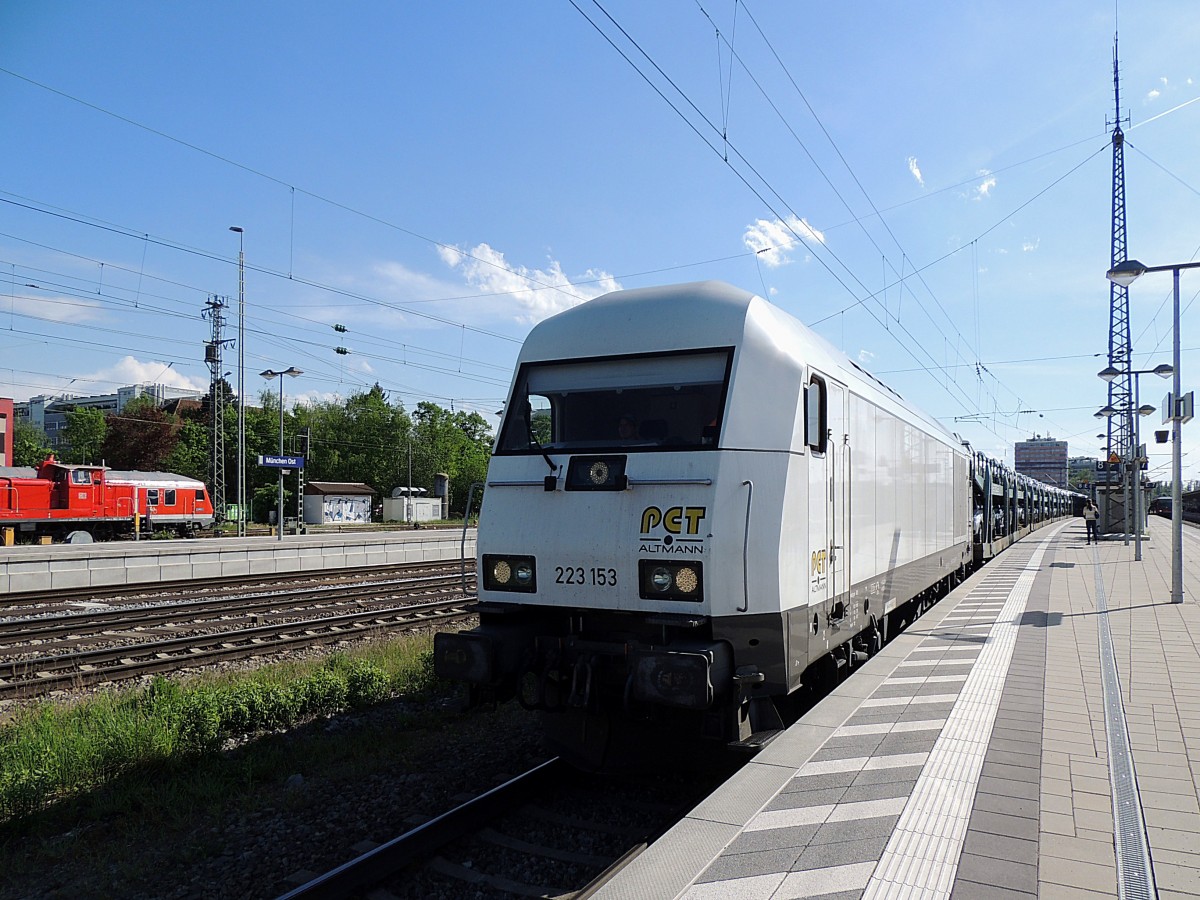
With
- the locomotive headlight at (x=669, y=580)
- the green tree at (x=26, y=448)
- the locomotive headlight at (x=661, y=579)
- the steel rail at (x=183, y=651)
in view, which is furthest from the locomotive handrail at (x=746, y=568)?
the green tree at (x=26, y=448)

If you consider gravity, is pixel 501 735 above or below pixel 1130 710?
below

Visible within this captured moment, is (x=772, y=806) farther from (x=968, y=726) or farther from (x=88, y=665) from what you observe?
(x=88, y=665)

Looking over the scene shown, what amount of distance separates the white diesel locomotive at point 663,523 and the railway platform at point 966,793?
25.4 inches

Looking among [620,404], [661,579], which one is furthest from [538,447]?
[661,579]

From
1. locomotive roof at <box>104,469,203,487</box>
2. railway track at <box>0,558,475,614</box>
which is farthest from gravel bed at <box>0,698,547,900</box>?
locomotive roof at <box>104,469,203,487</box>

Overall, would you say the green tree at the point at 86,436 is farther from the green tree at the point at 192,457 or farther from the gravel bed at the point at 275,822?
the gravel bed at the point at 275,822

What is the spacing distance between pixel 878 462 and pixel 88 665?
10.0m

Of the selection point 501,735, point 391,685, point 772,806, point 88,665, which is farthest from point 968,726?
point 88,665

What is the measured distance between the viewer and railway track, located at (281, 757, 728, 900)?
15.2ft

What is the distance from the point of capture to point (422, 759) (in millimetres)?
6875

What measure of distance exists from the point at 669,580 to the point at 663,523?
1.22 ft

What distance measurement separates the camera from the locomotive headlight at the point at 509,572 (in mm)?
5723

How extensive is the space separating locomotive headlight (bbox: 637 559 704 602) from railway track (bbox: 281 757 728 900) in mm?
1489

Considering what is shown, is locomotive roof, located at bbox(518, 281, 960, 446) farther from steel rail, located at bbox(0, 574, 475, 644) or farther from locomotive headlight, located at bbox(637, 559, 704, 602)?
steel rail, located at bbox(0, 574, 475, 644)
